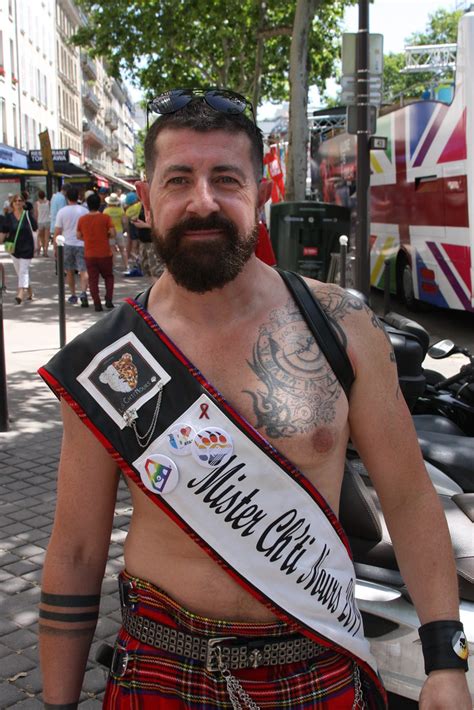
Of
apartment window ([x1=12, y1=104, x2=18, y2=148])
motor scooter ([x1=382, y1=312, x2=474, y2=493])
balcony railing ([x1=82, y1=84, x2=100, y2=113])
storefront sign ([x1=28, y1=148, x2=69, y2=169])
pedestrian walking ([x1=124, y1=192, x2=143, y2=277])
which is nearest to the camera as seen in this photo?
motor scooter ([x1=382, y1=312, x2=474, y2=493])

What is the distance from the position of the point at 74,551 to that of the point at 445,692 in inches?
28.7

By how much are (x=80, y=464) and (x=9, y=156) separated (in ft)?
141

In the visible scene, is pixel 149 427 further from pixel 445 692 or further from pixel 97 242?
pixel 97 242

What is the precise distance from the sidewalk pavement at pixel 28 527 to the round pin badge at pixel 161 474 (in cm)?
194

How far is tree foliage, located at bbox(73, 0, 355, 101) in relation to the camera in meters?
30.6

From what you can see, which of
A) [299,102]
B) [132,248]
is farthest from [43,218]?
[299,102]

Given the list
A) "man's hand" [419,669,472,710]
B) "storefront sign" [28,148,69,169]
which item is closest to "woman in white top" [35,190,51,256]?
"storefront sign" [28,148,69,169]

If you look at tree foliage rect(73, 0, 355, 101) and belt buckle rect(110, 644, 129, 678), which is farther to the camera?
tree foliage rect(73, 0, 355, 101)

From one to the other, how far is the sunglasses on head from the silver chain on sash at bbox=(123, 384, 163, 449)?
21.5 inches

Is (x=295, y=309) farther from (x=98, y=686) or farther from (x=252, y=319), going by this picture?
(x=98, y=686)

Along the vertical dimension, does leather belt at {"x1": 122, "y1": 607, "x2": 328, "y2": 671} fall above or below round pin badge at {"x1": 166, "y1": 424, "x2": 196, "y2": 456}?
below

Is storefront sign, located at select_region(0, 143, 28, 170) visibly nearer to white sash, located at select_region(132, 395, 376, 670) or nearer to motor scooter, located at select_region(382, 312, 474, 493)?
motor scooter, located at select_region(382, 312, 474, 493)

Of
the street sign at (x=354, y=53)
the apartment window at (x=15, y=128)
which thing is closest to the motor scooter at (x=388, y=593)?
the street sign at (x=354, y=53)

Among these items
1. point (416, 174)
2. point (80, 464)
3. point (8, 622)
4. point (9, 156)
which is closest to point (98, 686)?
point (8, 622)
